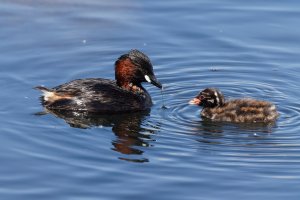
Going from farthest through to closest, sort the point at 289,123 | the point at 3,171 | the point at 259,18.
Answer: the point at 259,18 → the point at 289,123 → the point at 3,171

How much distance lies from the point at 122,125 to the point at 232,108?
142cm

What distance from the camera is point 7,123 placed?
12172 millimetres

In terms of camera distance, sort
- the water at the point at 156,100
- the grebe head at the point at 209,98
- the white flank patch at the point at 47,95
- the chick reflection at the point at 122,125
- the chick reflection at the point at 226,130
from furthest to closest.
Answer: the white flank patch at the point at 47,95 → the grebe head at the point at 209,98 → the chick reflection at the point at 226,130 → the chick reflection at the point at 122,125 → the water at the point at 156,100

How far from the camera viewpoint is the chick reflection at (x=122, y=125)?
11.5m

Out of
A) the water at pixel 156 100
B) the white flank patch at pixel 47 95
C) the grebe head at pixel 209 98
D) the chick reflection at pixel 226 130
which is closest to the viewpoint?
the water at pixel 156 100

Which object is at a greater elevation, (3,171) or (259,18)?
(259,18)

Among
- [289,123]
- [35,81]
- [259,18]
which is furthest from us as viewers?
[259,18]

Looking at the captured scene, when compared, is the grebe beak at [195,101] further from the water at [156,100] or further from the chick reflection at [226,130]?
the chick reflection at [226,130]

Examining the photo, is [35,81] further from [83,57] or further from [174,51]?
[174,51]

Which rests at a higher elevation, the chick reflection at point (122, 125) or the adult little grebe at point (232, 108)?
the adult little grebe at point (232, 108)

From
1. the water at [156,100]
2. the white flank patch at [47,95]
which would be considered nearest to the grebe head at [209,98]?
the water at [156,100]

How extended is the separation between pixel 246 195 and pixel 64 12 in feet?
25.6

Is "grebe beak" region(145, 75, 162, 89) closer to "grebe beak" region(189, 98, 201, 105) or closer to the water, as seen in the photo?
the water

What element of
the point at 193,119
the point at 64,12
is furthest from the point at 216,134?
the point at 64,12
